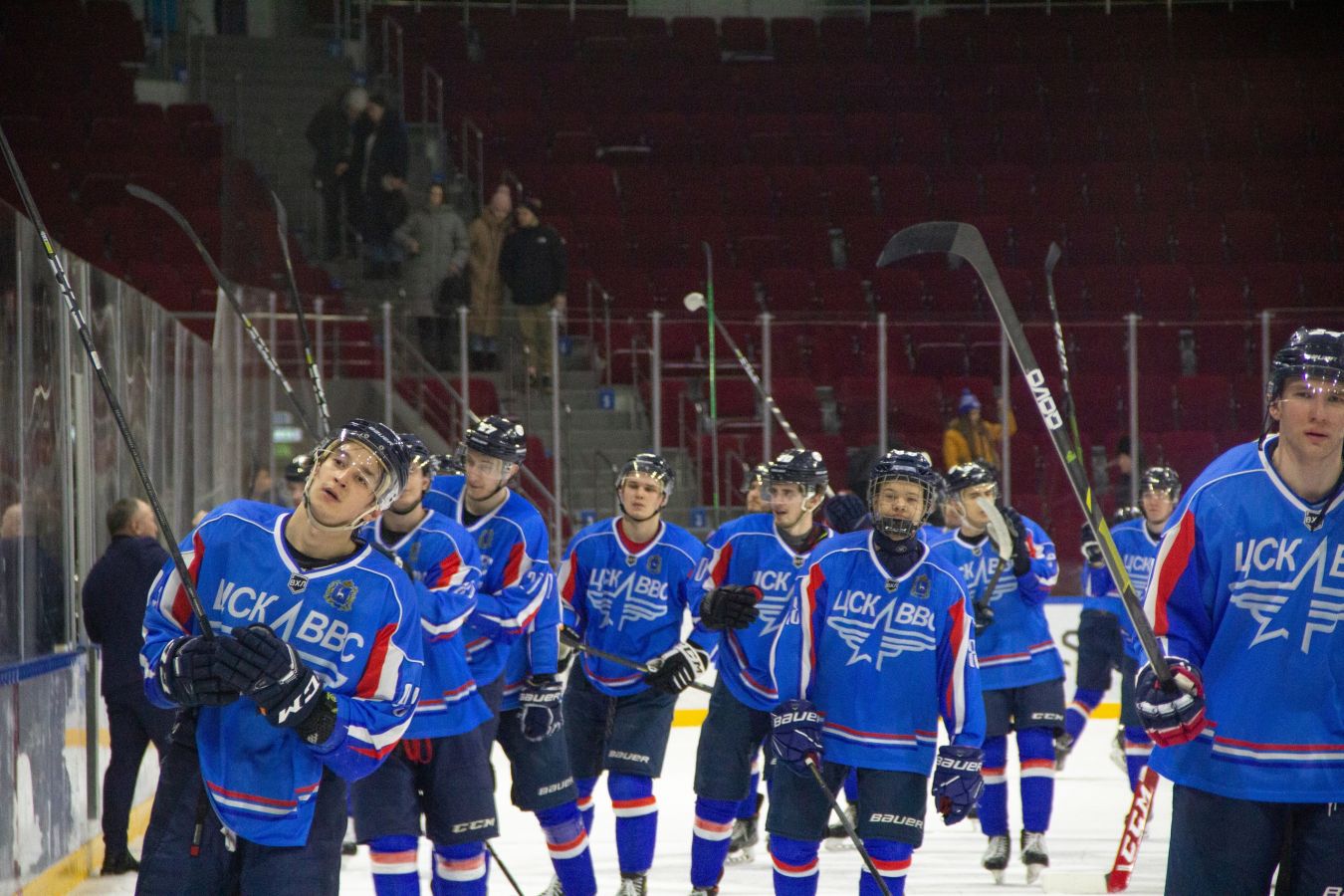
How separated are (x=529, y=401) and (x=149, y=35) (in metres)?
6.74

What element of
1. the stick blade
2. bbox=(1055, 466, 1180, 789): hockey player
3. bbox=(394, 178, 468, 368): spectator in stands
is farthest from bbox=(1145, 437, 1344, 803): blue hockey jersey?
bbox=(394, 178, 468, 368): spectator in stands

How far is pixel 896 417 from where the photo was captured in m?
8.31

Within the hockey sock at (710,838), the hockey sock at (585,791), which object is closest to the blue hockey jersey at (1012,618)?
the hockey sock at (710,838)

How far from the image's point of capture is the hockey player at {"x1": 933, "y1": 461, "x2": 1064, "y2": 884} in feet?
18.1

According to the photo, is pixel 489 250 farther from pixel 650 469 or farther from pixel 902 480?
pixel 902 480

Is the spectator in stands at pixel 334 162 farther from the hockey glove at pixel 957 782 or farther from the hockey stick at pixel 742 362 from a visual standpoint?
the hockey glove at pixel 957 782

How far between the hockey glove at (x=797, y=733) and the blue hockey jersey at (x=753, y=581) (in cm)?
120

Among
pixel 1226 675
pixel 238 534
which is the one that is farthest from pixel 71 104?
pixel 1226 675

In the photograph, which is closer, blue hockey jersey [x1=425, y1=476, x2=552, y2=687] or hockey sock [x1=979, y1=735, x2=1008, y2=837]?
blue hockey jersey [x1=425, y1=476, x2=552, y2=687]

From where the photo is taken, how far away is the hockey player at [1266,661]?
246 cm

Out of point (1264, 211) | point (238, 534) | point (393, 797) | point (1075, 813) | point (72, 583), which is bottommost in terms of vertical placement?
point (1075, 813)

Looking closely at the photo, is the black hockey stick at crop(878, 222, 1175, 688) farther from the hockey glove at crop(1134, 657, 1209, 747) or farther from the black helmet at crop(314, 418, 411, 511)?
the black helmet at crop(314, 418, 411, 511)

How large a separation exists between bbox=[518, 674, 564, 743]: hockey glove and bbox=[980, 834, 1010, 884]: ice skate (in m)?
1.69

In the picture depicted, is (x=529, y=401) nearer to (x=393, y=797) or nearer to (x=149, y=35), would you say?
(x=393, y=797)
